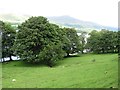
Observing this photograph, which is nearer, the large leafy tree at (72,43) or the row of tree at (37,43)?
the row of tree at (37,43)

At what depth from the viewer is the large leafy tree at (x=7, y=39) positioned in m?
44.7

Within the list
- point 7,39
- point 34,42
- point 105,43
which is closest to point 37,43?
point 34,42

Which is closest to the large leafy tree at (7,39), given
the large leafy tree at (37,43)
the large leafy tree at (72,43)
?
the large leafy tree at (37,43)

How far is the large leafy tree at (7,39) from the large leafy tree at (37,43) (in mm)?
4391

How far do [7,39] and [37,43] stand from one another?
868 cm

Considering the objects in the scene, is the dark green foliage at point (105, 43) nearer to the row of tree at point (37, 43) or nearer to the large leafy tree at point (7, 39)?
the row of tree at point (37, 43)

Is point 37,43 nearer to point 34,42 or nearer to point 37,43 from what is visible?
point 37,43

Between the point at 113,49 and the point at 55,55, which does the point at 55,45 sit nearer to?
the point at 55,55

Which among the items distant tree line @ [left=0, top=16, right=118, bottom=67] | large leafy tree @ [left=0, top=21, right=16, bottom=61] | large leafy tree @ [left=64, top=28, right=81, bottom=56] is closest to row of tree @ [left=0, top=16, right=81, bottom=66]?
distant tree line @ [left=0, top=16, right=118, bottom=67]

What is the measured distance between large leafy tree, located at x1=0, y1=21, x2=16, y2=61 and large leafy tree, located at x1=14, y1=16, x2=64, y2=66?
439 centimetres

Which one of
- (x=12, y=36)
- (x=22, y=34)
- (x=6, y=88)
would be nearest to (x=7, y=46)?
(x=12, y=36)

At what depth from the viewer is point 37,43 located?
1547 inches

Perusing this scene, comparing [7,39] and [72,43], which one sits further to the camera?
[72,43]

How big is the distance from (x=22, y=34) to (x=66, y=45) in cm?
1285
